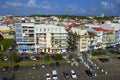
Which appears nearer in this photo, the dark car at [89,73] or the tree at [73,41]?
the dark car at [89,73]

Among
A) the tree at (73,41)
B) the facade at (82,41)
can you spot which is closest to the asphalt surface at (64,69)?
the facade at (82,41)

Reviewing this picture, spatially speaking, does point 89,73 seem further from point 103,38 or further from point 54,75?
point 103,38

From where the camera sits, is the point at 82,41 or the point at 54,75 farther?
the point at 82,41

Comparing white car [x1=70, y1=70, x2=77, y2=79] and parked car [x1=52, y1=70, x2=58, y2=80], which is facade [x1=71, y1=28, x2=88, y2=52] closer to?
white car [x1=70, y1=70, x2=77, y2=79]

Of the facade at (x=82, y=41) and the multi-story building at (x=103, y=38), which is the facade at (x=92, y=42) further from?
the facade at (x=82, y=41)

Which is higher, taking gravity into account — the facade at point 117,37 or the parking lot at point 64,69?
the facade at point 117,37

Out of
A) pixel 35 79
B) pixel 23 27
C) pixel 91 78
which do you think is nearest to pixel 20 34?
pixel 23 27

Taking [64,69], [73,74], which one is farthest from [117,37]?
[73,74]

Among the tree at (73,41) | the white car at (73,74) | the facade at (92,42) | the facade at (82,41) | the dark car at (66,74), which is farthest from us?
the facade at (92,42)

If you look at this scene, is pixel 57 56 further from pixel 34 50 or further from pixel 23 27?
pixel 23 27
